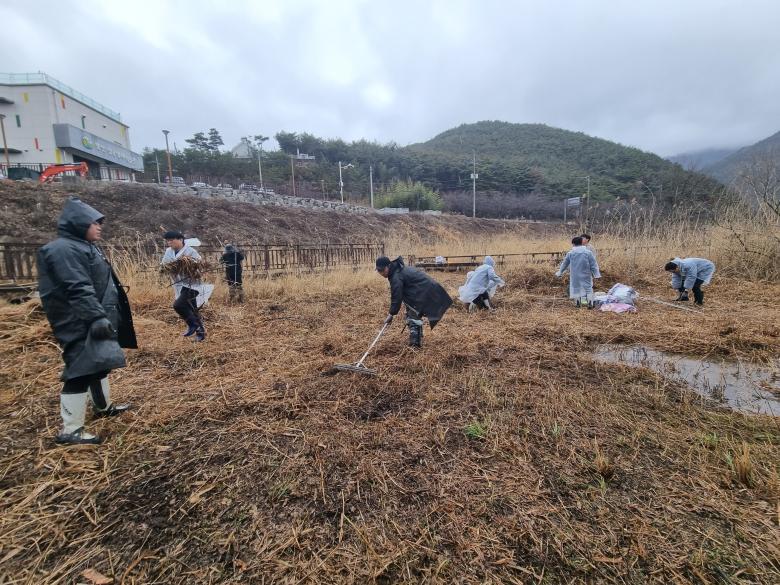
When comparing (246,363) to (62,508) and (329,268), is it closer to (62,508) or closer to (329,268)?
(62,508)

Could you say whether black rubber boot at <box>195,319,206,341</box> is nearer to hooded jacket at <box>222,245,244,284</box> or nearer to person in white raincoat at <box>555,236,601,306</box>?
hooded jacket at <box>222,245,244,284</box>

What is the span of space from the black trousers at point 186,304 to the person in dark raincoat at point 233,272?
2.76 m

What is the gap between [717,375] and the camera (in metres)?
3.49

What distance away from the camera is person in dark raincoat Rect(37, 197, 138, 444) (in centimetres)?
230

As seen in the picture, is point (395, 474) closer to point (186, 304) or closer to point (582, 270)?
point (186, 304)

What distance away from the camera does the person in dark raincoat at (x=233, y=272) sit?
299 inches

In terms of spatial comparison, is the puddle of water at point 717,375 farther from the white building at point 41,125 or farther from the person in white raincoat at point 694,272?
the white building at point 41,125

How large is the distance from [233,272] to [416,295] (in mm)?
5174

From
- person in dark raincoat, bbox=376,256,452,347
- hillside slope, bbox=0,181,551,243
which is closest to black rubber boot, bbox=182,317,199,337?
person in dark raincoat, bbox=376,256,452,347

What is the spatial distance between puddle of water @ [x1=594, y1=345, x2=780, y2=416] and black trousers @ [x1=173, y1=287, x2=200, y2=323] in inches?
215

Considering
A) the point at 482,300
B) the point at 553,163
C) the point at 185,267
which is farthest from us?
the point at 553,163

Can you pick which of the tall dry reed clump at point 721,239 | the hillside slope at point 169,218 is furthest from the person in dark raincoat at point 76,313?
the hillside slope at point 169,218

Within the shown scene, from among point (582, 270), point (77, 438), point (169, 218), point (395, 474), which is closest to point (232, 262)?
point (77, 438)

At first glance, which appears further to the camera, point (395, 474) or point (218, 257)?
point (218, 257)
